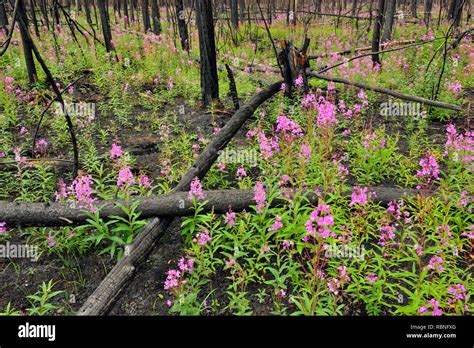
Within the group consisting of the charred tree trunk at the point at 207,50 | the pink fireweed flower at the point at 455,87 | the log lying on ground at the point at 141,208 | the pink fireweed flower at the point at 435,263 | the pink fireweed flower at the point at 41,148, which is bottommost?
the pink fireweed flower at the point at 435,263

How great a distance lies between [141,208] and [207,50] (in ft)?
16.8

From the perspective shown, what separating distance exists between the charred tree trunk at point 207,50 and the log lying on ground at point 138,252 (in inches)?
105

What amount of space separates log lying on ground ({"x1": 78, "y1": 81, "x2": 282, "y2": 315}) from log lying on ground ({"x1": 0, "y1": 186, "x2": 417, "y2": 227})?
0.66 feet

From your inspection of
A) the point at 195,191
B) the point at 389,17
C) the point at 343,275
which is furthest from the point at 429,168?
the point at 389,17

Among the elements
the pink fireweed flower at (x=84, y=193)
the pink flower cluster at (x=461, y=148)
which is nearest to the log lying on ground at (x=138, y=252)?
the pink fireweed flower at (x=84, y=193)

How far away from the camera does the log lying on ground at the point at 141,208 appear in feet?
13.9

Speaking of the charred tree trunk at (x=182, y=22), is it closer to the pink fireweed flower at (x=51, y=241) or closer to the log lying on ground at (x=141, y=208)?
the log lying on ground at (x=141, y=208)

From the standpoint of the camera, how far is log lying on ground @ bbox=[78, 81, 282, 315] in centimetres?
328

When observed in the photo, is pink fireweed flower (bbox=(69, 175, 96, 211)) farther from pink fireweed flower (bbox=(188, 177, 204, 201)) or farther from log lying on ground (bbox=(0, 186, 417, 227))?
pink fireweed flower (bbox=(188, 177, 204, 201))

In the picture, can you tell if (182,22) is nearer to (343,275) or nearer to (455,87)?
(455,87)

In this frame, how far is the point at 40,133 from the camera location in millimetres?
7562

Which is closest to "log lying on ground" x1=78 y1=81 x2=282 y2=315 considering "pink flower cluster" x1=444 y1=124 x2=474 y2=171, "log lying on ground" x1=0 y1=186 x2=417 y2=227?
"log lying on ground" x1=0 y1=186 x2=417 y2=227
